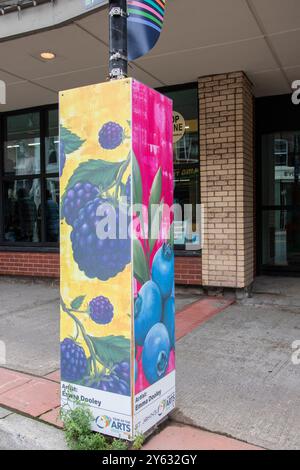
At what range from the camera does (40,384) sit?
3.82m

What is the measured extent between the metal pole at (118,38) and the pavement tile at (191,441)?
225 cm

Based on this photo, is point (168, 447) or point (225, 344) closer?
point (168, 447)

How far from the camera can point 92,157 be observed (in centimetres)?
285

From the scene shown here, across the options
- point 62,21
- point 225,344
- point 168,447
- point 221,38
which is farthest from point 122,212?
point 221,38

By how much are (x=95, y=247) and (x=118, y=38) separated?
1288 mm

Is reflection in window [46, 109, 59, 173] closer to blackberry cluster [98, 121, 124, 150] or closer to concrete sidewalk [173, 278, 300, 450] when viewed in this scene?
concrete sidewalk [173, 278, 300, 450]

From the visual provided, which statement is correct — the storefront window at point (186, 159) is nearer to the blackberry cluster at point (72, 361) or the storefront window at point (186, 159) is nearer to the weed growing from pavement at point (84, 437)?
the blackberry cluster at point (72, 361)

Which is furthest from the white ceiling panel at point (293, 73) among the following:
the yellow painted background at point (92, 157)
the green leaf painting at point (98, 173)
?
the green leaf painting at point (98, 173)

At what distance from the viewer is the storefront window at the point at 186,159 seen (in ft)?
24.4

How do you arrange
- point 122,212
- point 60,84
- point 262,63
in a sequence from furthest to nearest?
point 60,84, point 262,63, point 122,212

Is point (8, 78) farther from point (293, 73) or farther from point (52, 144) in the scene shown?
point (293, 73)

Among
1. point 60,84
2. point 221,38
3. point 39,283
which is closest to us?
point 221,38

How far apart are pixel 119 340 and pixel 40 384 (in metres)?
1.41

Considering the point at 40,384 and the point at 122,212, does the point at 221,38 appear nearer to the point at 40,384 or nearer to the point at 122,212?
the point at 122,212
